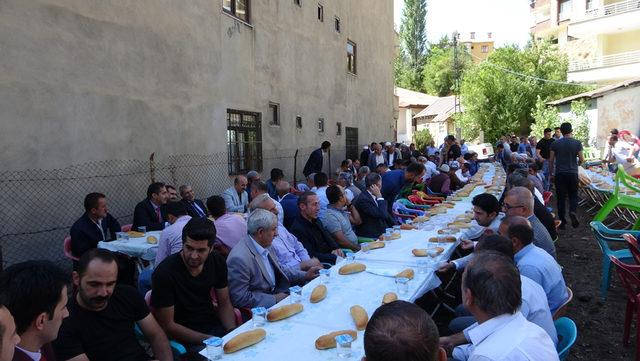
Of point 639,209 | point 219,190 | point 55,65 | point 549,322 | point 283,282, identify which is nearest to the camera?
point 549,322

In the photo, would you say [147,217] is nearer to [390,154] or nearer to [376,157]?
[376,157]

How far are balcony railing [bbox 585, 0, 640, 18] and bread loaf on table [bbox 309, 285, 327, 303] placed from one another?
28.5 metres

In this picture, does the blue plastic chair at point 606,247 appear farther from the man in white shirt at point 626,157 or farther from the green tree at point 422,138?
the green tree at point 422,138

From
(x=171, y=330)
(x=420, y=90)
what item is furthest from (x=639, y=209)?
(x=420, y=90)

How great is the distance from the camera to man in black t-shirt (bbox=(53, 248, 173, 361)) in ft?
8.38

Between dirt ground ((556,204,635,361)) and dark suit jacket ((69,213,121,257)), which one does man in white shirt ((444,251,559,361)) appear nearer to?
dirt ground ((556,204,635,361))

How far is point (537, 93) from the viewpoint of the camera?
27484 millimetres

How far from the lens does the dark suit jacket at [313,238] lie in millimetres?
4977

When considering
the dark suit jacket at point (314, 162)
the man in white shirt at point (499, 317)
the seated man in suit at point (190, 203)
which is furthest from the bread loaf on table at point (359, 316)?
the dark suit jacket at point (314, 162)

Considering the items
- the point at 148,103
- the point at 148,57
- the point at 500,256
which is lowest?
the point at 500,256

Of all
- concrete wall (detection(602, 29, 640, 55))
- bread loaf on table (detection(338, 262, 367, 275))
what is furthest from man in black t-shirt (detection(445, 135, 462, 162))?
concrete wall (detection(602, 29, 640, 55))

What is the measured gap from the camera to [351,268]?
147 inches

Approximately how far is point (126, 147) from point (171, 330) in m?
4.92

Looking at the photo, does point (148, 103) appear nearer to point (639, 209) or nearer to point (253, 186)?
point (253, 186)
